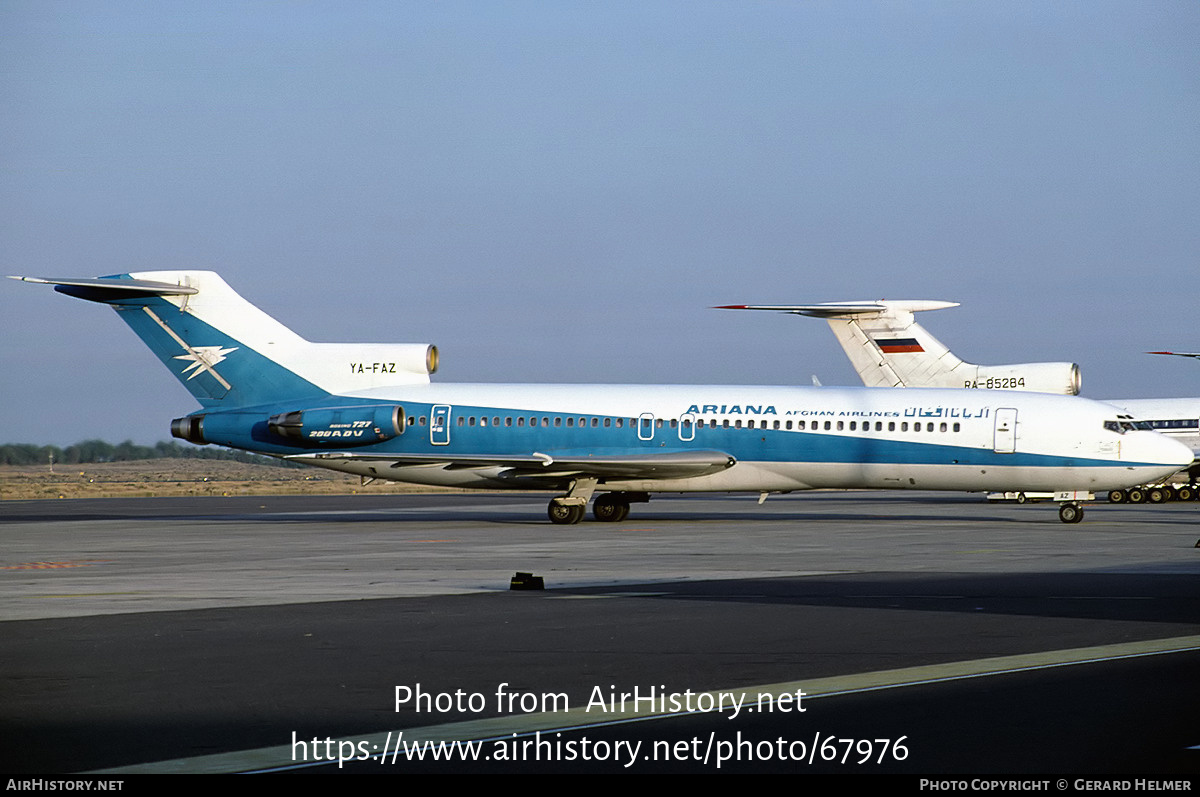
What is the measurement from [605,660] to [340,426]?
24.0m

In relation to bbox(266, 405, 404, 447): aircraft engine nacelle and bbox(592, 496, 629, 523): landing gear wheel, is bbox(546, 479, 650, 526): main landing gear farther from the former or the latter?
bbox(266, 405, 404, 447): aircraft engine nacelle

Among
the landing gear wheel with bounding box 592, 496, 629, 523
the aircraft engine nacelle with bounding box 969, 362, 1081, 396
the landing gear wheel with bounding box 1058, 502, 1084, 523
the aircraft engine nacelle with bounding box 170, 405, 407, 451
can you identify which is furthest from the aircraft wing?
the aircraft engine nacelle with bounding box 969, 362, 1081, 396

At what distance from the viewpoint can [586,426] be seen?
33656 millimetres

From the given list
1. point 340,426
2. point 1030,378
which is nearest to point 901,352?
point 1030,378

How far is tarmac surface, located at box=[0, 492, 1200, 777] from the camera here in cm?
745

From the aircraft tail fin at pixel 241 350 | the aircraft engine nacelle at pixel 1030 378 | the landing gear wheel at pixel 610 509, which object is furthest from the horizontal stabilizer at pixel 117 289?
the aircraft engine nacelle at pixel 1030 378

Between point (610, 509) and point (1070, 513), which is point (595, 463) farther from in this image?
point (1070, 513)

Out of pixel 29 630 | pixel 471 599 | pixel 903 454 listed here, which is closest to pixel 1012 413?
pixel 903 454

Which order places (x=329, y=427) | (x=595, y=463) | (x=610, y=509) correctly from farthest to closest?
1. (x=610, y=509)
2. (x=329, y=427)
3. (x=595, y=463)

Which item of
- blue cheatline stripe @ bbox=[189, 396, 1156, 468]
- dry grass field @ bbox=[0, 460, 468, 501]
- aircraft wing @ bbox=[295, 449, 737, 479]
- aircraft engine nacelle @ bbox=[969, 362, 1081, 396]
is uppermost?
aircraft engine nacelle @ bbox=[969, 362, 1081, 396]

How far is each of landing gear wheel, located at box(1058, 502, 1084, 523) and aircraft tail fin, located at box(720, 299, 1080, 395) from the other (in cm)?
951

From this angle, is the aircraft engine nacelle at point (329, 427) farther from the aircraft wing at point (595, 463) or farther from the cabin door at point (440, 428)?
the aircraft wing at point (595, 463)

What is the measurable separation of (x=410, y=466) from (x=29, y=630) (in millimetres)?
20960

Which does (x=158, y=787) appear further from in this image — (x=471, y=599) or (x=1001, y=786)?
(x=471, y=599)
